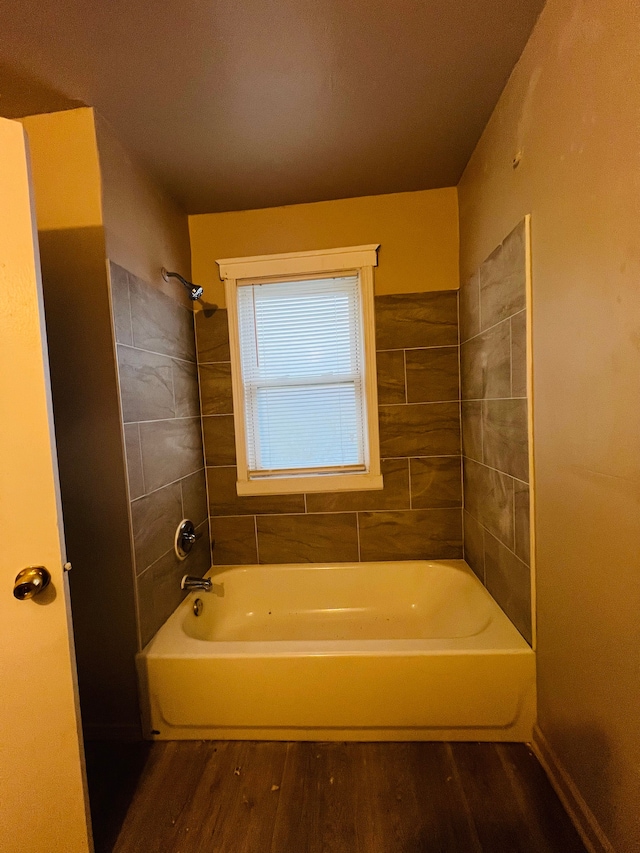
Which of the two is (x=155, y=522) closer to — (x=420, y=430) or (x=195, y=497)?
(x=195, y=497)

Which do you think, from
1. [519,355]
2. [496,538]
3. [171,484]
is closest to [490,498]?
[496,538]

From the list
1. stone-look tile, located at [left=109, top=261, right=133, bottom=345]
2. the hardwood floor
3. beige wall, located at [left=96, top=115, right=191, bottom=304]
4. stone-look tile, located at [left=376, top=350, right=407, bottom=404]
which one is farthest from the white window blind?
the hardwood floor

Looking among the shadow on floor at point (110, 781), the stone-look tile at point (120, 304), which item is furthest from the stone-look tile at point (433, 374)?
the shadow on floor at point (110, 781)

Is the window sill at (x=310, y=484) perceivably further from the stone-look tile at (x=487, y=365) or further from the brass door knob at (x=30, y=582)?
the brass door knob at (x=30, y=582)

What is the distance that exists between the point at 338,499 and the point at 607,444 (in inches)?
57.8

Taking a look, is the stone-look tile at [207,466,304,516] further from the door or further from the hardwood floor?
the door

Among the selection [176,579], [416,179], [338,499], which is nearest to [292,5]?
[416,179]

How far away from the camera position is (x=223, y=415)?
223cm

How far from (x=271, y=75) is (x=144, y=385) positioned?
4.00 ft

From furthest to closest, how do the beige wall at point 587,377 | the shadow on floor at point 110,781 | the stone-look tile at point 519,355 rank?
the stone-look tile at point 519,355 < the shadow on floor at point 110,781 < the beige wall at point 587,377

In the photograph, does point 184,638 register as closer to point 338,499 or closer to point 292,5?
point 338,499

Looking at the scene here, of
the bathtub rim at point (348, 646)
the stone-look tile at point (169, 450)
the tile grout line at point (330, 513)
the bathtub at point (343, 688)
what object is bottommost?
the bathtub at point (343, 688)

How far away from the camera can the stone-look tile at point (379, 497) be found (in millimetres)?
2188

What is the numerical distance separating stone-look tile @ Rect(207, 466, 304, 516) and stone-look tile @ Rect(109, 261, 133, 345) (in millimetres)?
980
